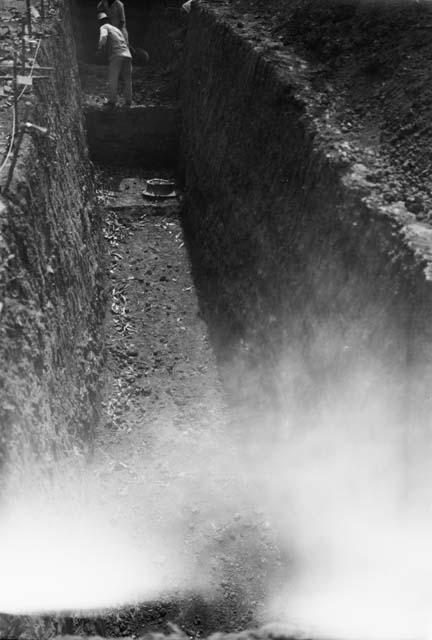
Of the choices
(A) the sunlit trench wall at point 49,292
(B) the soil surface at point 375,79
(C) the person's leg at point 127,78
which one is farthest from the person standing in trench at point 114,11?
(B) the soil surface at point 375,79

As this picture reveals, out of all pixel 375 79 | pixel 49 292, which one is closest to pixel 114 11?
pixel 375 79

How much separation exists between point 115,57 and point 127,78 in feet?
1.68

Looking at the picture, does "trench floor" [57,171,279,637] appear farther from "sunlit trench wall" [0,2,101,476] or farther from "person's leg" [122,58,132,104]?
"person's leg" [122,58,132,104]

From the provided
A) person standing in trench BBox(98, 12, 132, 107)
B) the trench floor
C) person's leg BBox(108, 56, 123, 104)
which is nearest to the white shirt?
person standing in trench BBox(98, 12, 132, 107)

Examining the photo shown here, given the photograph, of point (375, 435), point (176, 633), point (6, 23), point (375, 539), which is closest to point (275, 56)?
point (6, 23)

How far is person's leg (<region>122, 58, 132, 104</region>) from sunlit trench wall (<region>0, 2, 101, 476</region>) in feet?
8.65

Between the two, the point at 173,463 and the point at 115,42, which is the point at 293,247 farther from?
the point at 115,42

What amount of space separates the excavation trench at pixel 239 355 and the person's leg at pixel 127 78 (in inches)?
85.9

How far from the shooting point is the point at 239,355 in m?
7.84

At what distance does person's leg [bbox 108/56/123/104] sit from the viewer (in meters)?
11.9

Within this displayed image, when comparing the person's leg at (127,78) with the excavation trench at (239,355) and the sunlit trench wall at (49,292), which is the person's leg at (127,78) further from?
the sunlit trench wall at (49,292)

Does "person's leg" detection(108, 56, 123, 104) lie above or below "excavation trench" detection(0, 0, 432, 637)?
above

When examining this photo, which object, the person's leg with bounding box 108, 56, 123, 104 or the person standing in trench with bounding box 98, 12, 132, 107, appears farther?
the person's leg with bounding box 108, 56, 123, 104

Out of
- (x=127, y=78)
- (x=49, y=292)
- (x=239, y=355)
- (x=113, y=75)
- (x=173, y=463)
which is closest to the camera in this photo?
(x=49, y=292)
